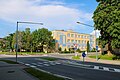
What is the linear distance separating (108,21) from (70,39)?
7680 centimetres

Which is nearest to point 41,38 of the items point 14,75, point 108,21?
point 108,21

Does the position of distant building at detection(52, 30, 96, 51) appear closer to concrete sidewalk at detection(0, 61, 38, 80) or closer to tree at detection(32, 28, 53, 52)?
tree at detection(32, 28, 53, 52)

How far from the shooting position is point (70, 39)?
122 m

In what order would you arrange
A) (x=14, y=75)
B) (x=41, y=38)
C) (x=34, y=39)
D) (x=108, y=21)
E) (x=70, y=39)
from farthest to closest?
1. (x=70, y=39)
2. (x=34, y=39)
3. (x=41, y=38)
4. (x=108, y=21)
5. (x=14, y=75)

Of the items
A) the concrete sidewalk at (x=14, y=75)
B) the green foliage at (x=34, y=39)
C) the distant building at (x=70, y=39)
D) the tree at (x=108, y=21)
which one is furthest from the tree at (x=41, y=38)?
the concrete sidewalk at (x=14, y=75)

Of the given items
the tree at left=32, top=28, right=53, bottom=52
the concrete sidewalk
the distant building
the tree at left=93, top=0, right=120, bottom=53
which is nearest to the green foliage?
the tree at left=32, top=28, right=53, bottom=52

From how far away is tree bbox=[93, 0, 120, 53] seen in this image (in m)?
42.2

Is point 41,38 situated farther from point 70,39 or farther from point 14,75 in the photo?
point 14,75

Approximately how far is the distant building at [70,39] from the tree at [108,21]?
182 feet

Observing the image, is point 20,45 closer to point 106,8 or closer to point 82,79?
point 106,8

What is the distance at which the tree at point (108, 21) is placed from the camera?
42250 mm

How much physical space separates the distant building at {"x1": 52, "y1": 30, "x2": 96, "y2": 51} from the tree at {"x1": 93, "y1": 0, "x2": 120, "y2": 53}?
5544cm

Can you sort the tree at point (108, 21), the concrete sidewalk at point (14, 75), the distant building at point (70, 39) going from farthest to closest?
the distant building at point (70, 39), the tree at point (108, 21), the concrete sidewalk at point (14, 75)

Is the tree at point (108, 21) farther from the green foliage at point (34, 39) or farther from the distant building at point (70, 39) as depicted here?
the distant building at point (70, 39)
